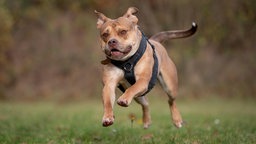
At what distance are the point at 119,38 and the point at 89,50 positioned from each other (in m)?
15.2

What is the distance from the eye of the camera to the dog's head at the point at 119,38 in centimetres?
617

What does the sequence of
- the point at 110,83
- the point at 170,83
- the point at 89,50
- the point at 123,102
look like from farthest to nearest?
1. the point at 89,50
2. the point at 170,83
3. the point at 110,83
4. the point at 123,102

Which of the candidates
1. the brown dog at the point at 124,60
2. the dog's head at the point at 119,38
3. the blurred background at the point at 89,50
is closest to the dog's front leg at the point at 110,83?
the brown dog at the point at 124,60

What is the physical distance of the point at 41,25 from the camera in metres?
21.7

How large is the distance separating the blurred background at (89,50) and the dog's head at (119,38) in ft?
40.9

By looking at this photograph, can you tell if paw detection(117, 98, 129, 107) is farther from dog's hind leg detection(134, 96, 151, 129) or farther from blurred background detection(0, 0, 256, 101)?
blurred background detection(0, 0, 256, 101)

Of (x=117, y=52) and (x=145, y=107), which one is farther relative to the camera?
(x=145, y=107)

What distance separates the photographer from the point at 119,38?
6219 millimetres

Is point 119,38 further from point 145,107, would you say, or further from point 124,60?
point 145,107

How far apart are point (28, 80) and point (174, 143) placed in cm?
1559

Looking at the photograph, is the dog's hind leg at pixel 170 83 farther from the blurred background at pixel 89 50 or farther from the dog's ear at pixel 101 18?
the blurred background at pixel 89 50

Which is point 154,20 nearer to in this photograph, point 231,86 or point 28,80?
point 231,86

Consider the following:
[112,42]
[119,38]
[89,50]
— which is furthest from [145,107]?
[89,50]

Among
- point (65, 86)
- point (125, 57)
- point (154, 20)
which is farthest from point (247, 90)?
point (125, 57)
